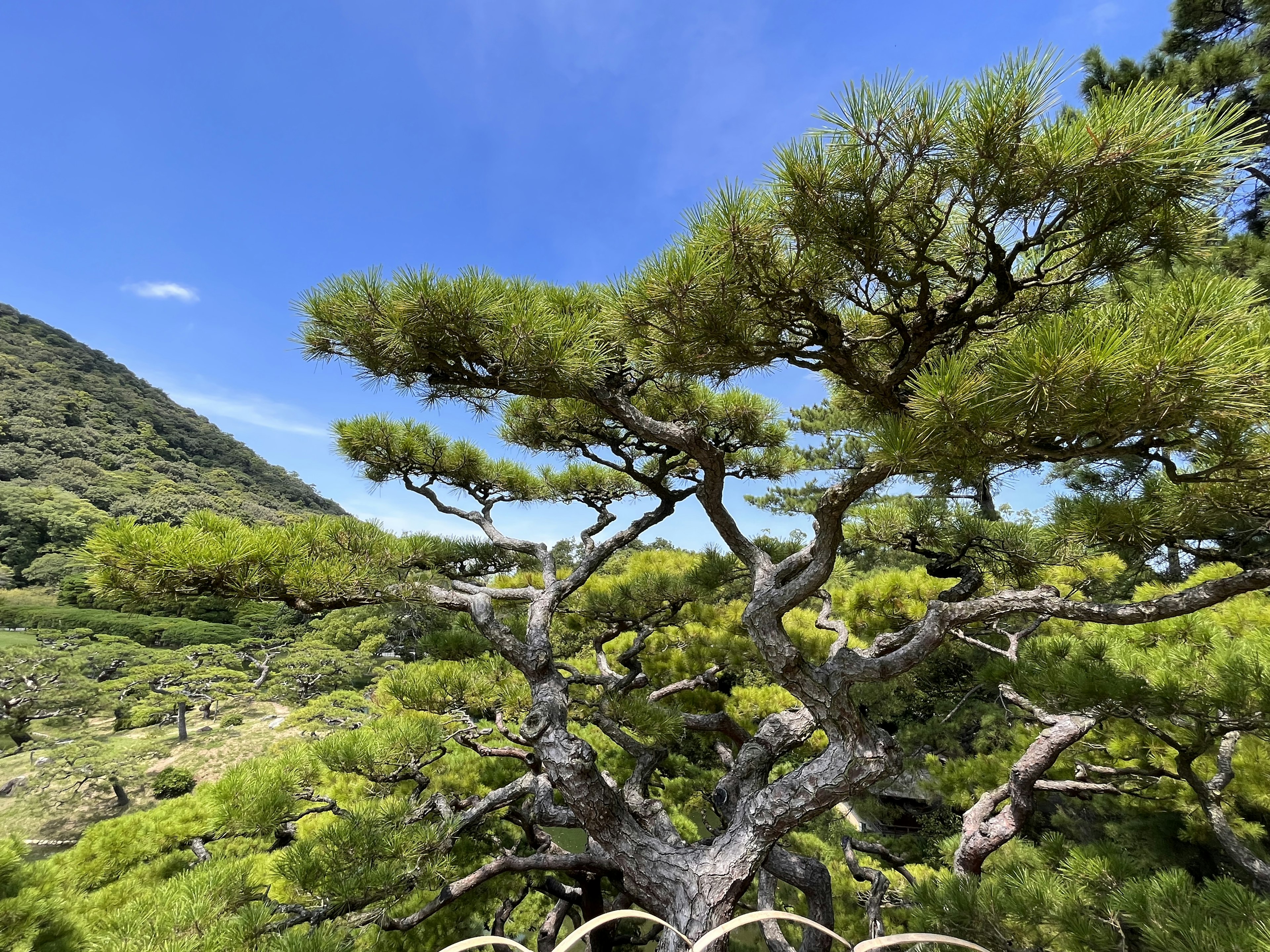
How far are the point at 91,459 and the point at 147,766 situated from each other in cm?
2766

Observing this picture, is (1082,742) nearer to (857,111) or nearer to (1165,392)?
(1165,392)

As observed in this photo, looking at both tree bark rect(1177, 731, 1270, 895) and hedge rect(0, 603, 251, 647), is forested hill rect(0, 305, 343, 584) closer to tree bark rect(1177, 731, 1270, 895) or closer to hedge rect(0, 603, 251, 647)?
hedge rect(0, 603, 251, 647)

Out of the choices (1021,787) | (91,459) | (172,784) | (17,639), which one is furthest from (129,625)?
(1021,787)

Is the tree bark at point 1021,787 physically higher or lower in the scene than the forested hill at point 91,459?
lower

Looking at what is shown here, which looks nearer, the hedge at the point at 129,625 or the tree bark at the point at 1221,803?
the tree bark at the point at 1221,803

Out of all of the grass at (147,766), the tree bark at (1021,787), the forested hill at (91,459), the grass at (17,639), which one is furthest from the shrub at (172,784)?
the tree bark at (1021,787)

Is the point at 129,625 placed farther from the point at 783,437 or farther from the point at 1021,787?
the point at 1021,787

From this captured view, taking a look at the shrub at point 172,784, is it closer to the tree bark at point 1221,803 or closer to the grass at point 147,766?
the grass at point 147,766

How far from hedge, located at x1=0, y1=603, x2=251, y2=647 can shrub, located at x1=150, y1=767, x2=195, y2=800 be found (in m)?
8.34

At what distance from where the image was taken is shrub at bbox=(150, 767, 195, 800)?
8.36 meters

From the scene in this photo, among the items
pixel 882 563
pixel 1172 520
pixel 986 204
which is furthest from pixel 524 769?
pixel 882 563

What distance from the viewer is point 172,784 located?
27.4 ft

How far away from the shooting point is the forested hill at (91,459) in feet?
62.8

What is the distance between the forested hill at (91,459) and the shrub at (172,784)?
21.2 feet
